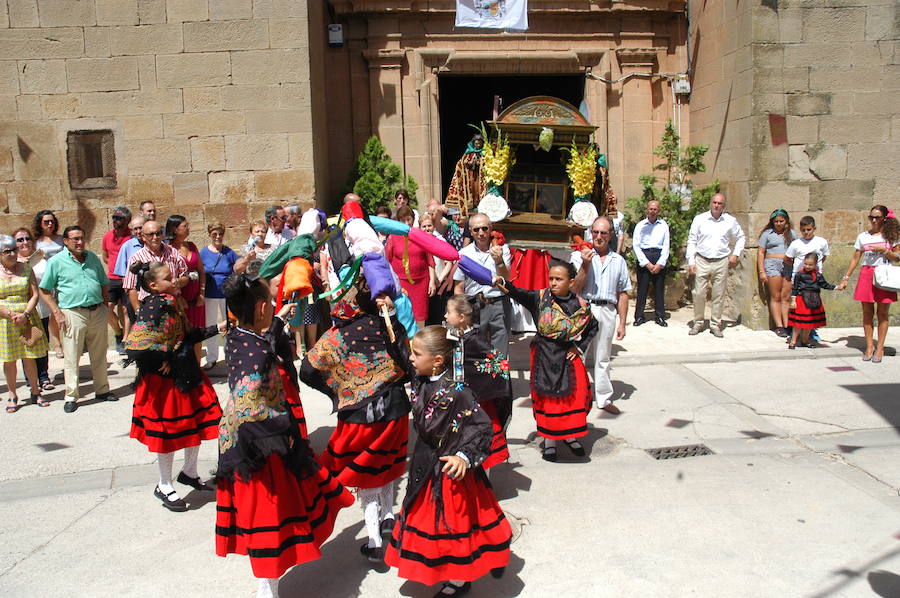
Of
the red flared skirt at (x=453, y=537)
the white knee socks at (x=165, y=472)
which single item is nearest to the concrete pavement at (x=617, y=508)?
the white knee socks at (x=165, y=472)

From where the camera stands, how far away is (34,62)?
8781 millimetres

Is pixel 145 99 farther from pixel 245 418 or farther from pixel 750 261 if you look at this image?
pixel 750 261

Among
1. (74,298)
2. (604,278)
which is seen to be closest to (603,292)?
(604,278)

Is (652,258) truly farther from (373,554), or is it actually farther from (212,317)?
(373,554)

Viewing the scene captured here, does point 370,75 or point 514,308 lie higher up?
point 370,75

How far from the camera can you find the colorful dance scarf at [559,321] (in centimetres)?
516

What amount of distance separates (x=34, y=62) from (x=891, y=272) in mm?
9774

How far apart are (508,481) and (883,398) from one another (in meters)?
3.81

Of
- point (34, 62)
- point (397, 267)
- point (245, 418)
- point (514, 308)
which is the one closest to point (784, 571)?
point (245, 418)

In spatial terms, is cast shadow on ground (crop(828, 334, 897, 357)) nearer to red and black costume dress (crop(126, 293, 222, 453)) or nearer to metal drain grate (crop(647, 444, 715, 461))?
metal drain grate (crop(647, 444, 715, 461))

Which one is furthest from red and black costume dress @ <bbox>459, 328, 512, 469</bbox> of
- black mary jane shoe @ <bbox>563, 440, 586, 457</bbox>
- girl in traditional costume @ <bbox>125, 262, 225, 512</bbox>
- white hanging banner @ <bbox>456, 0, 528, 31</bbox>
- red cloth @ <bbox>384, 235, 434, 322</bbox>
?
white hanging banner @ <bbox>456, 0, 528, 31</bbox>

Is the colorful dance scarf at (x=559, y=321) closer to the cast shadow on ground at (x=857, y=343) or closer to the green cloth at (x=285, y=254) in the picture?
the green cloth at (x=285, y=254)

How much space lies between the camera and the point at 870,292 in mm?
7898

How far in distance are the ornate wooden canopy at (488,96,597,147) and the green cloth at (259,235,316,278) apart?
10.5 ft
